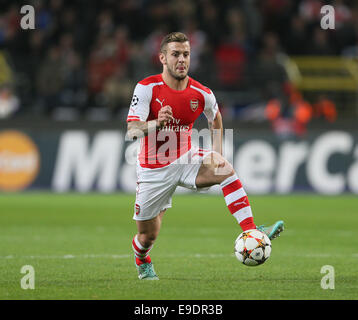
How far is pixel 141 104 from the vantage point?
7.15 metres

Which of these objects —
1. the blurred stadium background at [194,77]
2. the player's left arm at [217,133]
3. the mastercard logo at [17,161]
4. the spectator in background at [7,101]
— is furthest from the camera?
the spectator in background at [7,101]

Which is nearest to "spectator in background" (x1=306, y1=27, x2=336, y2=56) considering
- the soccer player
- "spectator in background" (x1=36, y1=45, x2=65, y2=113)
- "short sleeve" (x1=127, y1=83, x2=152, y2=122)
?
"spectator in background" (x1=36, y1=45, x2=65, y2=113)

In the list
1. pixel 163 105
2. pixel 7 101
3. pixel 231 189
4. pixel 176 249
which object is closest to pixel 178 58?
pixel 163 105

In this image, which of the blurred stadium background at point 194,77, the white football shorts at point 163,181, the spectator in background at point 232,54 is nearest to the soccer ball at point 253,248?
the white football shorts at point 163,181

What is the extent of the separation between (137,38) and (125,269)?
13109 mm

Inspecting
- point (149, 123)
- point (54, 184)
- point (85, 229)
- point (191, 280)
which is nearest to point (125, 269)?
point (191, 280)

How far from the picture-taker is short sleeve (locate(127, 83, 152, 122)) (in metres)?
7.10

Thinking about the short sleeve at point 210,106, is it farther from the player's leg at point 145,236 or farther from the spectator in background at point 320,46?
the spectator in background at point 320,46

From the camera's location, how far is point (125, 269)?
812 cm

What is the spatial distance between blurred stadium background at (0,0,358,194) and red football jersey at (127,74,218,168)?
32.9 ft

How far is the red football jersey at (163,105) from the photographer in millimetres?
7191

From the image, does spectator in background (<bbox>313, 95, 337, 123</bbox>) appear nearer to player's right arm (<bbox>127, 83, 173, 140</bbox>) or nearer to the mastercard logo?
the mastercard logo

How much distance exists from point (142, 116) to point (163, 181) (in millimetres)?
619

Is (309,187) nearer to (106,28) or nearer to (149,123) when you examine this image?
(106,28)
